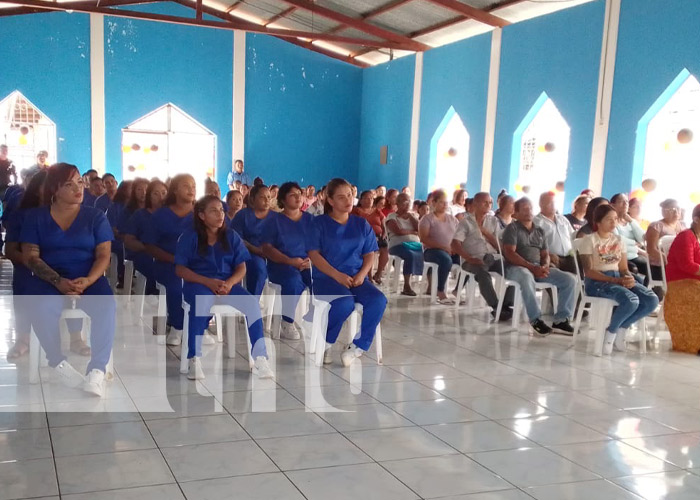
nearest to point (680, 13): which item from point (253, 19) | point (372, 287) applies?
point (372, 287)

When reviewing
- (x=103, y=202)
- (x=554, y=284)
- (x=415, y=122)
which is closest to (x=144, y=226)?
(x=103, y=202)

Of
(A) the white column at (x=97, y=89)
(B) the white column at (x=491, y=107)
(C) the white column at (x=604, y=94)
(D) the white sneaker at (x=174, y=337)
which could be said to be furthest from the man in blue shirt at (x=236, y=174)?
(D) the white sneaker at (x=174, y=337)

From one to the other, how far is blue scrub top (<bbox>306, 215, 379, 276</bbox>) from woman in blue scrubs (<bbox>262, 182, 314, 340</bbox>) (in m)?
0.56

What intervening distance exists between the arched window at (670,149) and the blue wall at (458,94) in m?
2.96

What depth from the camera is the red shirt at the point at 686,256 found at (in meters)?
4.27

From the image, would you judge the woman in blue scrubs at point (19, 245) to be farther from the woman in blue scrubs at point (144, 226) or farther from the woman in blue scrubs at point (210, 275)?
the woman in blue scrubs at point (144, 226)

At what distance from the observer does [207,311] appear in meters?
3.39

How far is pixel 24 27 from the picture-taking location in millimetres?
11305

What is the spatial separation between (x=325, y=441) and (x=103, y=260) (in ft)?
4.90

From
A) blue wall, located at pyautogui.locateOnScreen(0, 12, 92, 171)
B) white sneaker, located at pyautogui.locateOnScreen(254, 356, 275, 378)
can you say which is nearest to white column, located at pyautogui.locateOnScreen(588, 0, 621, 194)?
white sneaker, located at pyautogui.locateOnScreen(254, 356, 275, 378)

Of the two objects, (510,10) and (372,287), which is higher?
(510,10)

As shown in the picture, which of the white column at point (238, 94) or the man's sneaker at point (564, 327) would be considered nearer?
the man's sneaker at point (564, 327)

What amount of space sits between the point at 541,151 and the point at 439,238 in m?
3.70

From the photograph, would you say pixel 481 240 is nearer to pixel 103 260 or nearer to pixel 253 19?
pixel 103 260
